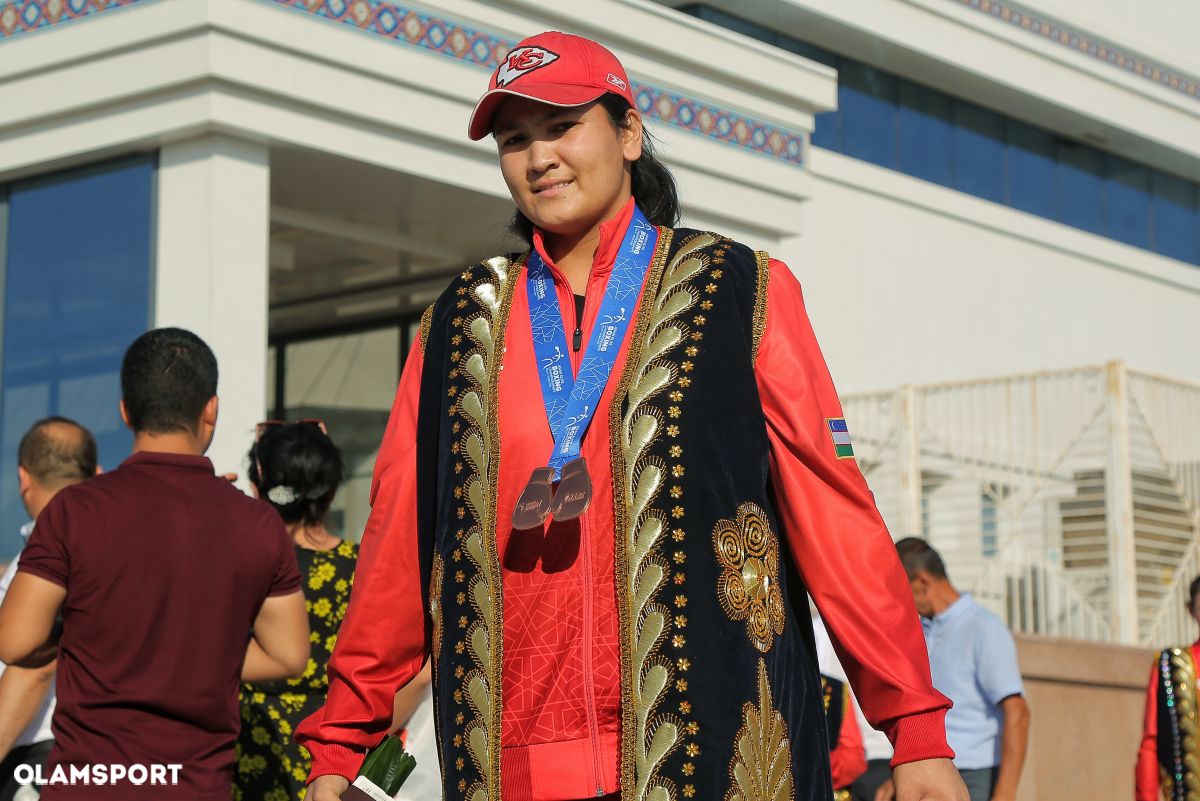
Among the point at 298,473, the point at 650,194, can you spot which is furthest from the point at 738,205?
the point at 650,194

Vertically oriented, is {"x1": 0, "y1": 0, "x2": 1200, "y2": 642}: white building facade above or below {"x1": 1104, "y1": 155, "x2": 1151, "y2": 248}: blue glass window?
below

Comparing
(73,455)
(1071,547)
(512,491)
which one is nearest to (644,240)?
(512,491)

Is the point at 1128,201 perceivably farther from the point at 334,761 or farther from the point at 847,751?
the point at 334,761

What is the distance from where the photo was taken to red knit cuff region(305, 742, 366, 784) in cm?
314

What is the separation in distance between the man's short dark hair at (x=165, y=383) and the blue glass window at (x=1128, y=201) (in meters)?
19.8

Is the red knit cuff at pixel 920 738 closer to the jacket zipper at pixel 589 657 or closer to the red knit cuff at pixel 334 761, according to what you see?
the jacket zipper at pixel 589 657

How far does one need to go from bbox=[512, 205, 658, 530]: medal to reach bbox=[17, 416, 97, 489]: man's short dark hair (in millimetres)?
2698

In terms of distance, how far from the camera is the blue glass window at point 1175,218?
23.9 metres

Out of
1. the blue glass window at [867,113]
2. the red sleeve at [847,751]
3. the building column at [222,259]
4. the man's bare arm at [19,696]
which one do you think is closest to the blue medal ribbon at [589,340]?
the man's bare arm at [19,696]

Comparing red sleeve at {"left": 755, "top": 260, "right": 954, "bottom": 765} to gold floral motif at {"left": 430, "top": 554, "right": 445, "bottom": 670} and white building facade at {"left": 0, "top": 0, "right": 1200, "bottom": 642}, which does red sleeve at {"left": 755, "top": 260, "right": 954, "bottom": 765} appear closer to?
gold floral motif at {"left": 430, "top": 554, "right": 445, "bottom": 670}

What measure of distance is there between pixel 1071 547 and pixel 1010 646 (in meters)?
7.01

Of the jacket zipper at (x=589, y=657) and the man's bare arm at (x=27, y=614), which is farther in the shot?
the man's bare arm at (x=27, y=614)

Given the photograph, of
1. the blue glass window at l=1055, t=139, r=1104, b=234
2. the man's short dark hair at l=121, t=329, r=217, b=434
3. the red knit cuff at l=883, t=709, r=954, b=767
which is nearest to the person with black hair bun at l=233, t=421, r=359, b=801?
the man's short dark hair at l=121, t=329, r=217, b=434

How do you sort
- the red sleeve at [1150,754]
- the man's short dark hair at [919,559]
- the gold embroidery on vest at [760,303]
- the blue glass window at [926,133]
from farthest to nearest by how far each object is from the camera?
the blue glass window at [926,133]
the man's short dark hair at [919,559]
the red sleeve at [1150,754]
the gold embroidery on vest at [760,303]
